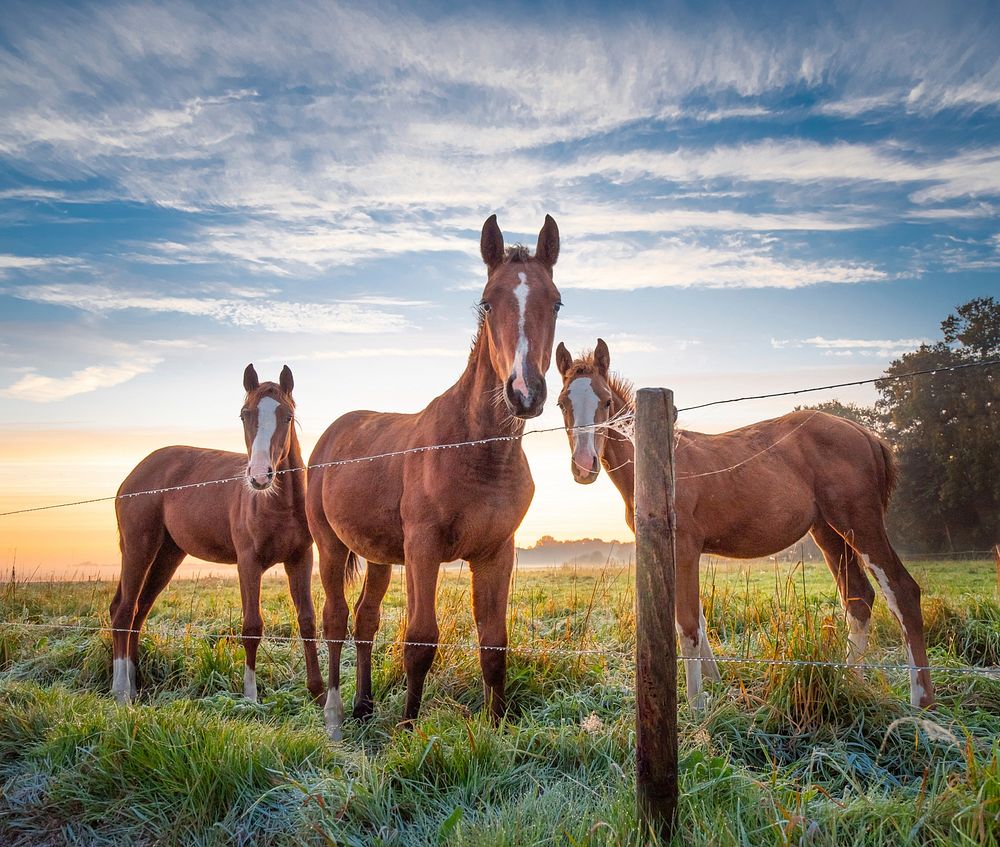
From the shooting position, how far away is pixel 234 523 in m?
7.07

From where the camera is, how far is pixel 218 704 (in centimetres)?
601

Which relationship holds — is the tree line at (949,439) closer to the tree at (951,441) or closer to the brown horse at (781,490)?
the tree at (951,441)

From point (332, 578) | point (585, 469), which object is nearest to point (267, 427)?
point (332, 578)

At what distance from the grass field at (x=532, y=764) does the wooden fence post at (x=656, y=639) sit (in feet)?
0.48

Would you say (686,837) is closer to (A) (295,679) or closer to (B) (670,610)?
(B) (670,610)

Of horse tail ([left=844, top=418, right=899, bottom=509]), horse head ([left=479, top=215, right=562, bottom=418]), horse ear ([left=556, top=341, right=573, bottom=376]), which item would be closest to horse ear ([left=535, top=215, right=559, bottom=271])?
horse head ([left=479, top=215, right=562, bottom=418])

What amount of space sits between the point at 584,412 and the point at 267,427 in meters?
2.89

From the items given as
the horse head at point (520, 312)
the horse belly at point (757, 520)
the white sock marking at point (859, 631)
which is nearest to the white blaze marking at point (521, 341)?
the horse head at point (520, 312)

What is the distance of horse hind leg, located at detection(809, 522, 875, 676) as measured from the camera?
6.28m

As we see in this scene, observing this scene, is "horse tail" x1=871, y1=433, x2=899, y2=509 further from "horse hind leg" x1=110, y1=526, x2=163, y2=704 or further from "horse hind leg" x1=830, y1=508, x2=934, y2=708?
"horse hind leg" x1=110, y1=526, x2=163, y2=704

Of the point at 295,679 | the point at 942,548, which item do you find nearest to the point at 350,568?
the point at 295,679

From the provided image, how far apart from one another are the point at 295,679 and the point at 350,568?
118cm

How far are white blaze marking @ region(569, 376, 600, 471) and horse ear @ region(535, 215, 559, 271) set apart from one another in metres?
1.18

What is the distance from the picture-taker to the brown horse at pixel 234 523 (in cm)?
659
